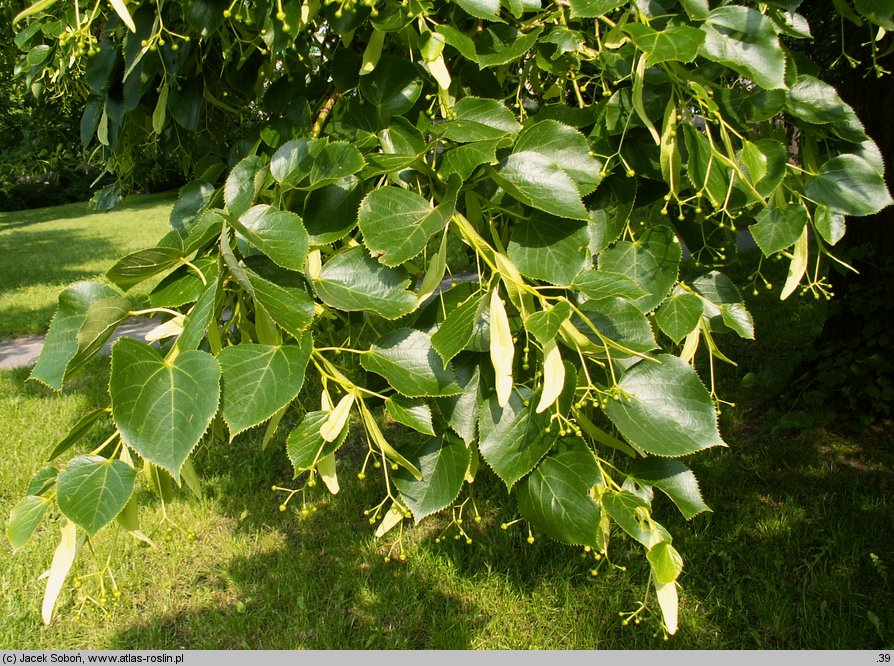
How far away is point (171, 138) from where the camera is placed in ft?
6.57

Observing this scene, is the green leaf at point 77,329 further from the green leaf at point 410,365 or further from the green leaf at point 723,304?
the green leaf at point 723,304

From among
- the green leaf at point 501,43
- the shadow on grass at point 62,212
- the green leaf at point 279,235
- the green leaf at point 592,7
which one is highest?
the green leaf at point 592,7

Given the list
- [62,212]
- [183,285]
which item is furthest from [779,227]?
[62,212]

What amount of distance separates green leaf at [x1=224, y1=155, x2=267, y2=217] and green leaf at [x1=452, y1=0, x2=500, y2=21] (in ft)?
1.34

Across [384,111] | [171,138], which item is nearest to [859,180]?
[384,111]

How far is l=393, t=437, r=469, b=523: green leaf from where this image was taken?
1151 mm

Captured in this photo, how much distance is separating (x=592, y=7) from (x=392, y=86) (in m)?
0.36

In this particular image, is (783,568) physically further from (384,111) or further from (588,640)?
(384,111)

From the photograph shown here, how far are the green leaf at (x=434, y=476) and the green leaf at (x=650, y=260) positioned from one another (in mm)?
392

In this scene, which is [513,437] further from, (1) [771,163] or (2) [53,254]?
(2) [53,254]

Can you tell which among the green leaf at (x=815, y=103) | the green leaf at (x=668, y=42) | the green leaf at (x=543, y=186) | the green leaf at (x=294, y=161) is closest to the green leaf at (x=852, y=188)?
the green leaf at (x=815, y=103)

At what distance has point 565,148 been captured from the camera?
1.16 metres

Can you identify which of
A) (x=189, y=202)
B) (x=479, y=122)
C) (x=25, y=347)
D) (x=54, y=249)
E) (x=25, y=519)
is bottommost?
(x=54, y=249)

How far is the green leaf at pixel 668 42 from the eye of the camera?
102 cm
